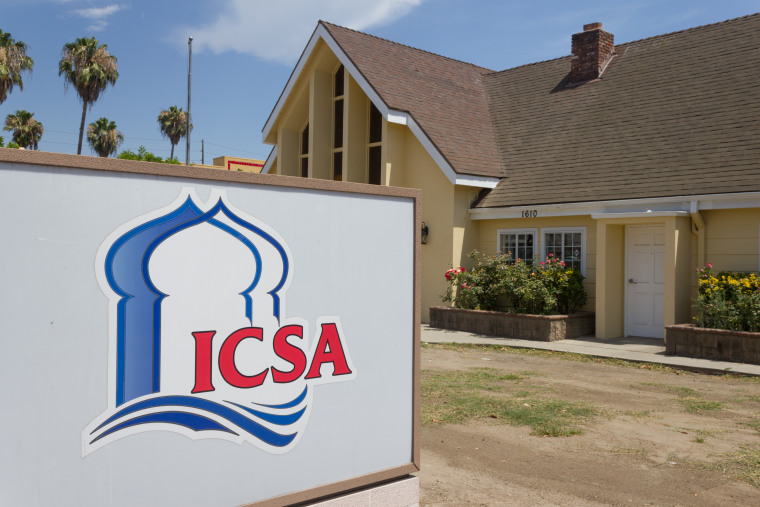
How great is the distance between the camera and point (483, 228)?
17.6 m

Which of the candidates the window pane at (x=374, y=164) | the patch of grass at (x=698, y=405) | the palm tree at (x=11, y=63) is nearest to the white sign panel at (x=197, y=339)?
the patch of grass at (x=698, y=405)

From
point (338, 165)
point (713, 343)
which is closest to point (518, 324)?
point (713, 343)

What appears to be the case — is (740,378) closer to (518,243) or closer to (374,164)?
(518,243)

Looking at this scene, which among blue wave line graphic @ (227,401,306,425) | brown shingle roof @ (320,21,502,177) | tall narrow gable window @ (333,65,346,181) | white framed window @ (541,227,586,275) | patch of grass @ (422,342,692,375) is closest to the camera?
blue wave line graphic @ (227,401,306,425)

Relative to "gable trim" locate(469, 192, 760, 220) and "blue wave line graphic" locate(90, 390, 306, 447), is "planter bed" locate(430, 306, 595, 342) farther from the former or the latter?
"blue wave line graphic" locate(90, 390, 306, 447)

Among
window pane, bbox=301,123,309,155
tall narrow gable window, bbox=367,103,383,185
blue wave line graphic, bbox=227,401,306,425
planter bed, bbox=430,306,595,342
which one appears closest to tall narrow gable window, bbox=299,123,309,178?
window pane, bbox=301,123,309,155

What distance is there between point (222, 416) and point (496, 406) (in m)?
5.02

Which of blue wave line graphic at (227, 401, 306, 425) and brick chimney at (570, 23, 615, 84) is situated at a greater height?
brick chimney at (570, 23, 615, 84)

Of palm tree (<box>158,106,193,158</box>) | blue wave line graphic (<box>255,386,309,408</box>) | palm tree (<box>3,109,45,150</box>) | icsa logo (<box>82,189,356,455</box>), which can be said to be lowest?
blue wave line graphic (<box>255,386,309,408</box>)

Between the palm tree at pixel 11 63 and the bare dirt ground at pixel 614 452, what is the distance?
34.7 metres

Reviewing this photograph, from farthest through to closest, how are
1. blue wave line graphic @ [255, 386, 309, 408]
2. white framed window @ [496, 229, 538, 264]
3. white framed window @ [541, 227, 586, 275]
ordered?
white framed window @ [496, 229, 538, 264] < white framed window @ [541, 227, 586, 275] < blue wave line graphic @ [255, 386, 309, 408]

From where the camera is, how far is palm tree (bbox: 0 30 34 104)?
115ft

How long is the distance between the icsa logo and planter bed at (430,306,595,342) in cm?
1073

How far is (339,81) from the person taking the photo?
20312 millimetres
